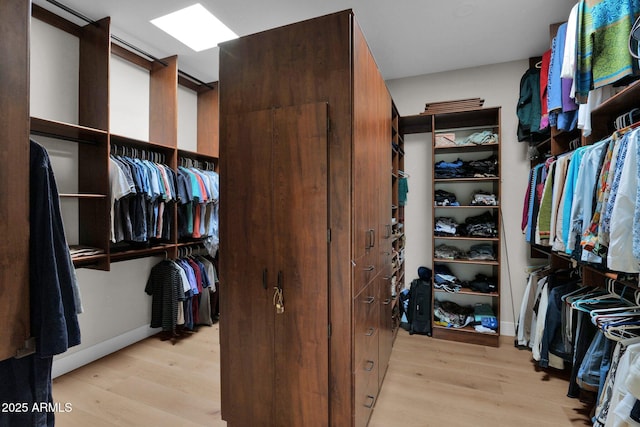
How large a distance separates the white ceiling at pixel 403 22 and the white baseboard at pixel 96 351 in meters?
2.82

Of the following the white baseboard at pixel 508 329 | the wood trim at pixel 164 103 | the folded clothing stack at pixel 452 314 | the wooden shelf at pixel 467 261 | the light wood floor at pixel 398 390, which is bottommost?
the light wood floor at pixel 398 390

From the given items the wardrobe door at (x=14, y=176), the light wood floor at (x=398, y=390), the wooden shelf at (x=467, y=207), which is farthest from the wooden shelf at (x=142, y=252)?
the wooden shelf at (x=467, y=207)

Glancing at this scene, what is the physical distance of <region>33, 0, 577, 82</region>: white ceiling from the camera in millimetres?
2240

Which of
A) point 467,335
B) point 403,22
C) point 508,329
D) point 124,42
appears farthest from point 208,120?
point 508,329

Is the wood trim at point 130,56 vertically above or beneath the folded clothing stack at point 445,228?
above

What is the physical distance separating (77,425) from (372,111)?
271 centimetres

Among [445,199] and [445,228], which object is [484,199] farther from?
[445,228]

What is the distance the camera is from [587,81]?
1653 mm

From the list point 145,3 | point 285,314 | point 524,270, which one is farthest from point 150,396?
point 524,270

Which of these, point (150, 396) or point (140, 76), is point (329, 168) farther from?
point (140, 76)

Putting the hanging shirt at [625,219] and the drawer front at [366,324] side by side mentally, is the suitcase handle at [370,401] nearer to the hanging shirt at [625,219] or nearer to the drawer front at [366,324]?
the drawer front at [366,324]

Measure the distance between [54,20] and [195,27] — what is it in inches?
42.4

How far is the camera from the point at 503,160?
10.5ft

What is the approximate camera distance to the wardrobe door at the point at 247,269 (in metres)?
1.59
